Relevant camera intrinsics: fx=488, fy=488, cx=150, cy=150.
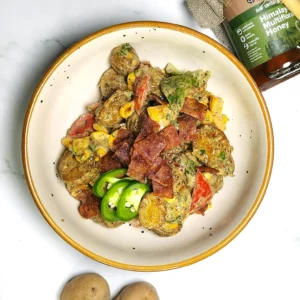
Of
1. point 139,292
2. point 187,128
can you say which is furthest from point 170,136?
point 139,292

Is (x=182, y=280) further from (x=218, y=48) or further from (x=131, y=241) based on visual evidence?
(x=218, y=48)

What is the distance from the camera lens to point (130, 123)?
5.92 feet

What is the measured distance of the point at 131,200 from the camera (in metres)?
1.76

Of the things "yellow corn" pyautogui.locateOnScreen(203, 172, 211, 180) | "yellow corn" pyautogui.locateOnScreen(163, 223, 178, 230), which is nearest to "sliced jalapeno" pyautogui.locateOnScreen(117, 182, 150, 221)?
"yellow corn" pyautogui.locateOnScreen(163, 223, 178, 230)

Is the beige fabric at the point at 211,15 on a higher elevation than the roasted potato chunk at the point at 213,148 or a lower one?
higher

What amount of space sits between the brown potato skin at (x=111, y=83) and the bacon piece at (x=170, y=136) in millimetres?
243

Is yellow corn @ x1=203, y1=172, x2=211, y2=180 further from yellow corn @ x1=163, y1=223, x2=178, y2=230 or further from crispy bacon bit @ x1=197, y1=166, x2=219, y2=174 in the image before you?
yellow corn @ x1=163, y1=223, x2=178, y2=230

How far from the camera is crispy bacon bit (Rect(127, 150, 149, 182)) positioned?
67.7 inches

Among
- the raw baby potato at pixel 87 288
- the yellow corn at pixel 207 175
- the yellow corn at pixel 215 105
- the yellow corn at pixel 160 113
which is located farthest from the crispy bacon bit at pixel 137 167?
the raw baby potato at pixel 87 288

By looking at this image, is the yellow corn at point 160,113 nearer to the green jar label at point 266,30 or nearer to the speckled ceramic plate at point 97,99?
the speckled ceramic plate at point 97,99

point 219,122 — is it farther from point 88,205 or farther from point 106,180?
point 88,205

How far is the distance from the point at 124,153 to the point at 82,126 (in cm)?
24

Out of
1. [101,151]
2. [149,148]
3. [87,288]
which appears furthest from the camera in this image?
[87,288]

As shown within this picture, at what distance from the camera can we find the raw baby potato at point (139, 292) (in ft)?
6.42
